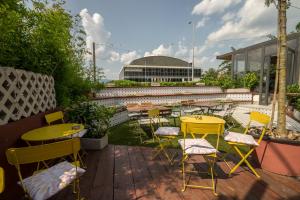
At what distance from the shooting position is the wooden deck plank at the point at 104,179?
7.37 ft

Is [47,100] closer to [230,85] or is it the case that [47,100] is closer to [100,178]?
[100,178]

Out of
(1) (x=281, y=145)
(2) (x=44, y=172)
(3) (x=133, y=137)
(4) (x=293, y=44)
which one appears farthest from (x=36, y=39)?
(4) (x=293, y=44)

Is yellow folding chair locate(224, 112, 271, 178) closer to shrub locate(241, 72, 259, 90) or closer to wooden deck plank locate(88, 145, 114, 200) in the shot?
wooden deck plank locate(88, 145, 114, 200)

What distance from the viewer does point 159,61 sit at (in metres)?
43.1

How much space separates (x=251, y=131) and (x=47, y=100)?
3859 mm

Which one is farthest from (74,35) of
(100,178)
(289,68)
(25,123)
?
(289,68)

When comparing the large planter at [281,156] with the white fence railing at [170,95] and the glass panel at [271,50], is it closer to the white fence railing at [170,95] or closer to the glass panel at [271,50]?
the white fence railing at [170,95]

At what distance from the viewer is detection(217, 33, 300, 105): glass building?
9.66 metres

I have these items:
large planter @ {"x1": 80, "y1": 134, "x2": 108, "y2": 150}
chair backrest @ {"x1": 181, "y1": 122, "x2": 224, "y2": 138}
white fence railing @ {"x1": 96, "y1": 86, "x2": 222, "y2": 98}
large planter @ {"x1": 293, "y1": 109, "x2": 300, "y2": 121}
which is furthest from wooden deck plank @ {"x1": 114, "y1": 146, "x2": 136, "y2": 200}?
large planter @ {"x1": 293, "y1": 109, "x2": 300, "y2": 121}

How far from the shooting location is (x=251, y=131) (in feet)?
10.5

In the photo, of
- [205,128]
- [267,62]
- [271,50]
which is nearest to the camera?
[205,128]

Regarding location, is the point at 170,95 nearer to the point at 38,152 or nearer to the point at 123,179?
the point at 123,179

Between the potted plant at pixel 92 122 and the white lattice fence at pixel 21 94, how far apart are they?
2.17 feet

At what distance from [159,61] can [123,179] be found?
41901 mm
